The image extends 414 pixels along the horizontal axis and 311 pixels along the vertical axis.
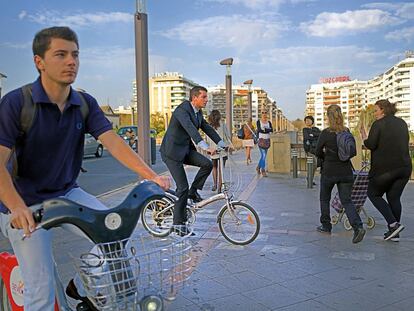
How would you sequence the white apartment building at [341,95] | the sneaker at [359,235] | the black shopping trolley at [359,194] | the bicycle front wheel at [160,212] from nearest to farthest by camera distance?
the sneaker at [359,235]
the bicycle front wheel at [160,212]
the black shopping trolley at [359,194]
the white apartment building at [341,95]

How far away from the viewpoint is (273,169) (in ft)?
45.5

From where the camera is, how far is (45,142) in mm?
2232

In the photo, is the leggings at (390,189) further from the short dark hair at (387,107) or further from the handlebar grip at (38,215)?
the handlebar grip at (38,215)

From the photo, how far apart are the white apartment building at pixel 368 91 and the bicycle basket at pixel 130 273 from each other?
104682mm

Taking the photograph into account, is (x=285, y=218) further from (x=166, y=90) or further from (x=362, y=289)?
(x=166, y=90)

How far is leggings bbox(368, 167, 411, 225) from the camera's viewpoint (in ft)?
18.6

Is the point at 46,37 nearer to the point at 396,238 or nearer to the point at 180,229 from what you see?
the point at 180,229

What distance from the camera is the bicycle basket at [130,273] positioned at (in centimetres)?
175

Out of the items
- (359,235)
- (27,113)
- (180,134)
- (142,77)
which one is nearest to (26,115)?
(27,113)

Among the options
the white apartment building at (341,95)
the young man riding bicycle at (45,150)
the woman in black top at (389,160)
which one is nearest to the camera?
the young man riding bicycle at (45,150)

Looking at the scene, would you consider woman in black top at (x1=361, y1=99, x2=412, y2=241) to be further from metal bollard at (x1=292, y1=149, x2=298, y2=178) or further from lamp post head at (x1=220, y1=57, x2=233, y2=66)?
lamp post head at (x1=220, y1=57, x2=233, y2=66)

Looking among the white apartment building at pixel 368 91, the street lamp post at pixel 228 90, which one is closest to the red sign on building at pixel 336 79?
the white apartment building at pixel 368 91

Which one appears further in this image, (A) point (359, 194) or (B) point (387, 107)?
(A) point (359, 194)

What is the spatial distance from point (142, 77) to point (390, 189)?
576cm
